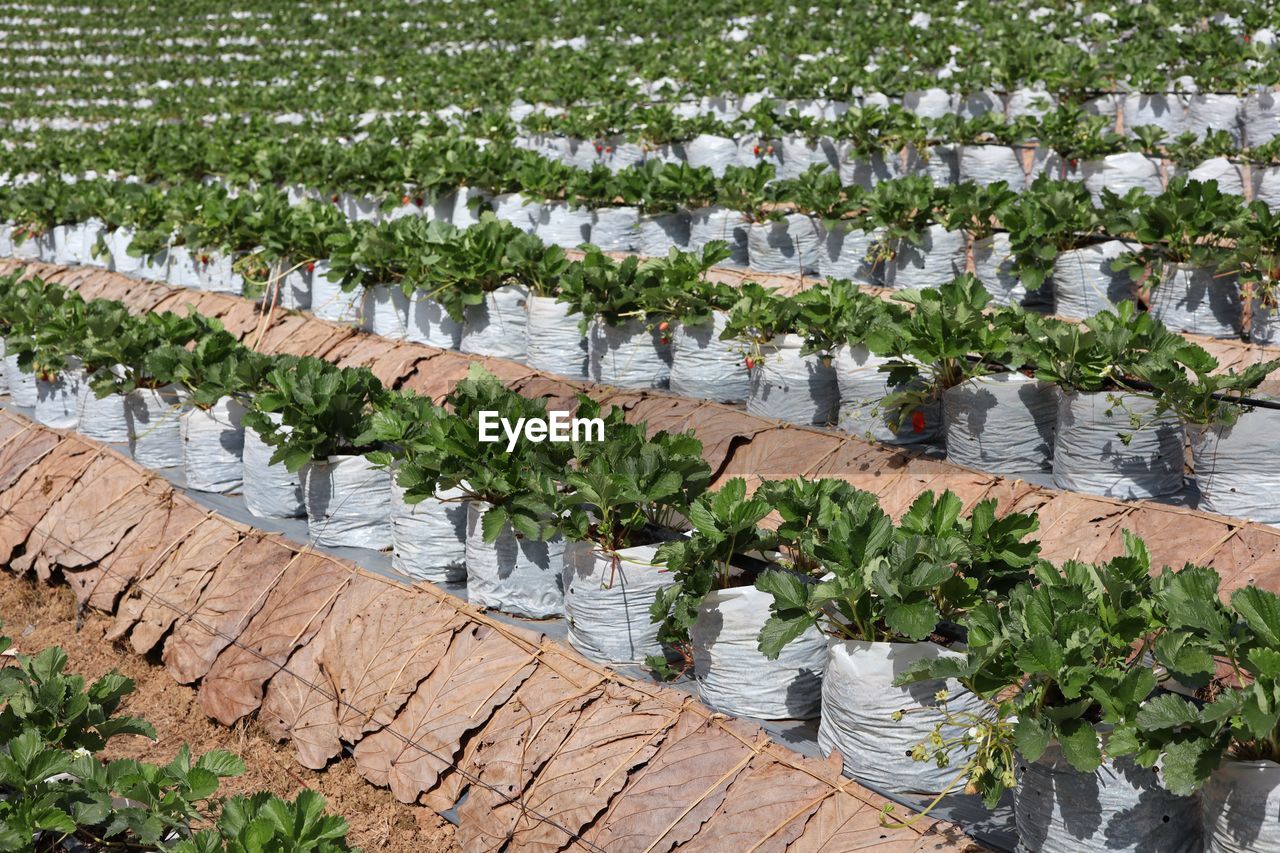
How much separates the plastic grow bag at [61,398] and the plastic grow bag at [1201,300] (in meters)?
6.69

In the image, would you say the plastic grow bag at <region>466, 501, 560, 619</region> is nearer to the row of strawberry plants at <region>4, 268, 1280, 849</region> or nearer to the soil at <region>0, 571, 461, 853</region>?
the row of strawberry plants at <region>4, 268, 1280, 849</region>

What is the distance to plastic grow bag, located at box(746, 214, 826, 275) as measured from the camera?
9297 millimetres

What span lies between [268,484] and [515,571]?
2.08 metres

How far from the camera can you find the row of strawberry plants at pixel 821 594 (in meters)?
3.44

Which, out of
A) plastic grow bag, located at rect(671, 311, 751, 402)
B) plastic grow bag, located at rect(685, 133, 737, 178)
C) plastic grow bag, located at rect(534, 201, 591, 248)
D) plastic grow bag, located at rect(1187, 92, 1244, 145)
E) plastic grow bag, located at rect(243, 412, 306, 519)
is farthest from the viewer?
plastic grow bag, located at rect(685, 133, 737, 178)

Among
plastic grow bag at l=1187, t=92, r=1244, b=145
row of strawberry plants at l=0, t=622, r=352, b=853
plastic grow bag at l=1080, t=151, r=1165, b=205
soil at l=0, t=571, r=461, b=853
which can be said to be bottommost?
soil at l=0, t=571, r=461, b=853

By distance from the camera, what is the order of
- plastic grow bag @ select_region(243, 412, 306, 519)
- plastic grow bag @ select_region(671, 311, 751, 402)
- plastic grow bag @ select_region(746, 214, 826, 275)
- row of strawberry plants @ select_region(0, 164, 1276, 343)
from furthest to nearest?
plastic grow bag @ select_region(746, 214, 826, 275) → plastic grow bag @ select_region(671, 311, 751, 402) → plastic grow bag @ select_region(243, 412, 306, 519) → row of strawberry plants @ select_region(0, 164, 1276, 343)

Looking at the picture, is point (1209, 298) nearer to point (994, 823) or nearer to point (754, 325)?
point (754, 325)

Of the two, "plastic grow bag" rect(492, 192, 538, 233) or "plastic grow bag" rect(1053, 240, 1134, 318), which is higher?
"plastic grow bag" rect(1053, 240, 1134, 318)

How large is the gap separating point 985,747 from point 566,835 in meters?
1.60

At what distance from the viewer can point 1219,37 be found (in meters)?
14.2

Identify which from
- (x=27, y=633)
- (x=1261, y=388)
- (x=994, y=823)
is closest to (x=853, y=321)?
(x=1261, y=388)

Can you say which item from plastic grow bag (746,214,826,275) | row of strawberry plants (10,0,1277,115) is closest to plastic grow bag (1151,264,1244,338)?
plastic grow bag (746,214,826,275)

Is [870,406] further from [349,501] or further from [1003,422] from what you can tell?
[349,501]
